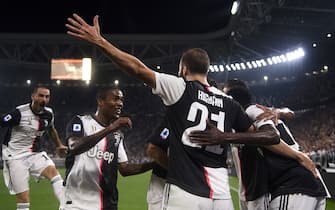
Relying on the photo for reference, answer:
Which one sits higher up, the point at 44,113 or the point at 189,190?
the point at 44,113

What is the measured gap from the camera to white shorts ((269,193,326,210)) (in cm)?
442

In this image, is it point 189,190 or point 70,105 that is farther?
point 70,105

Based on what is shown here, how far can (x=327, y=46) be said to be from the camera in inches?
1256

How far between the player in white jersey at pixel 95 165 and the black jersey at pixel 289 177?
1.26 meters

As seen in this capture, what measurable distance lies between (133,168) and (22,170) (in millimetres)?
3770

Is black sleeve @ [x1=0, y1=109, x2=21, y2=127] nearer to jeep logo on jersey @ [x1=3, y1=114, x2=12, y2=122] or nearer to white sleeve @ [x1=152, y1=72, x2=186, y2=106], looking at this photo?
jeep logo on jersey @ [x1=3, y1=114, x2=12, y2=122]

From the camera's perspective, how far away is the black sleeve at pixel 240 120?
3811mm

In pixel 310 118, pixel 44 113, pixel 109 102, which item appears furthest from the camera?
pixel 310 118

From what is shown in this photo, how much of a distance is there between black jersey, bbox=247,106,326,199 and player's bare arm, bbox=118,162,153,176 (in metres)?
1.23

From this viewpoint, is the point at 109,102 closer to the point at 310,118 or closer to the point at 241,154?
the point at 241,154

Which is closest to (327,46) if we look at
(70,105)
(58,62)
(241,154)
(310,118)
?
(310,118)

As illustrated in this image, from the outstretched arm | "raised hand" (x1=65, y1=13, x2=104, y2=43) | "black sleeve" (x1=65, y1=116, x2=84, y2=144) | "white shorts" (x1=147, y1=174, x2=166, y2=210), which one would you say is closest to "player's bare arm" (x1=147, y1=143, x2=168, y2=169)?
"white shorts" (x1=147, y1=174, x2=166, y2=210)

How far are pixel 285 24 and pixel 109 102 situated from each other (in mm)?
22550


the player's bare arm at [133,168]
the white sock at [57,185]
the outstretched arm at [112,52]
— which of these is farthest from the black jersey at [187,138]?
the white sock at [57,185]
